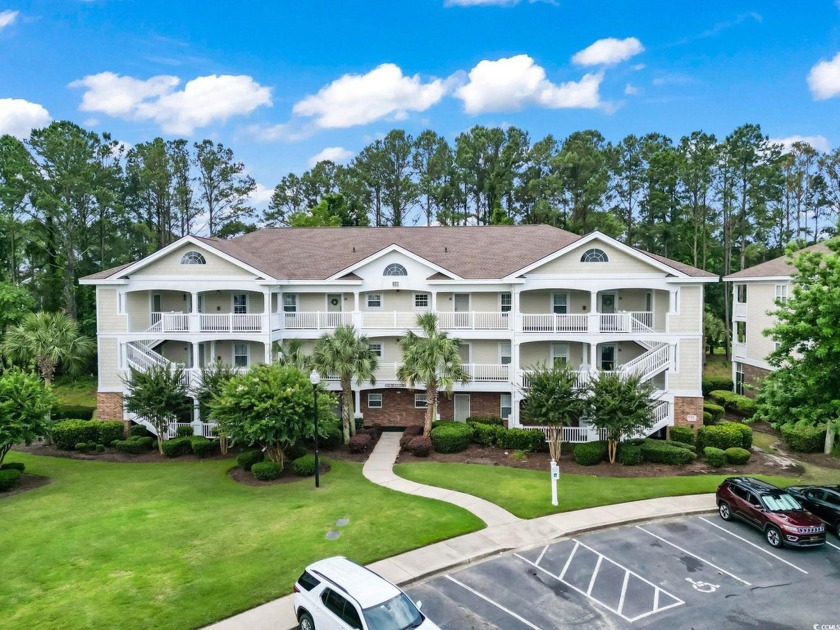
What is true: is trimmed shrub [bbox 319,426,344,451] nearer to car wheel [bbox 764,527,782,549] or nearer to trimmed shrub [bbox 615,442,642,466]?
trimmed shrub [bbox 615,442,642,466]

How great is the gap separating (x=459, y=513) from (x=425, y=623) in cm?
763

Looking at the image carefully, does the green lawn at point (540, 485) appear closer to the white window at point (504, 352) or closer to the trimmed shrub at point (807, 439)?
the trimmed shrub at point (807, 439)

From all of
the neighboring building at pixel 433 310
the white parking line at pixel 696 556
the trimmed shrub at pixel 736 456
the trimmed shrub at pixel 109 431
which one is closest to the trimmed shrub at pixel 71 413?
the neighboring building at pixel 433 310

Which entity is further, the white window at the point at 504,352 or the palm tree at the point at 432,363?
the white window at the point at 504,352

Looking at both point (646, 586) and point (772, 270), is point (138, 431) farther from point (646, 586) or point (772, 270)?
point (772, 270)

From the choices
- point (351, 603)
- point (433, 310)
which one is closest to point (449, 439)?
point (433, 310)

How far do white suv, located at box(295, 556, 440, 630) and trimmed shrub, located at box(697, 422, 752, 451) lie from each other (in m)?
19.0

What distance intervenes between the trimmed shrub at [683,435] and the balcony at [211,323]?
2074cm

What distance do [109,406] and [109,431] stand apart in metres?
1.89

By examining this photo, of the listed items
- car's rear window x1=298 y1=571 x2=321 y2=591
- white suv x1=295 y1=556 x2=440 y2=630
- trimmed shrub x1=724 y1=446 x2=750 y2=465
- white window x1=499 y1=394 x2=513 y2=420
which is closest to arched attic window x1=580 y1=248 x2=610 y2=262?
white window x1=499 y1=394 x2=513 y2=420

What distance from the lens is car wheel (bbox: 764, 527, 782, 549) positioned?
51.8 feet

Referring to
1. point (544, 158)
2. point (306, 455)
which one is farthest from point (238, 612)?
point (544, 158)

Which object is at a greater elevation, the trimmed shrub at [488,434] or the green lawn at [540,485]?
the trimmed shrub at [488,434]

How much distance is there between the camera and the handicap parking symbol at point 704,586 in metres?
13.6
